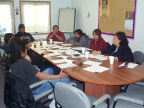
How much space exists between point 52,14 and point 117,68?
4954 mm

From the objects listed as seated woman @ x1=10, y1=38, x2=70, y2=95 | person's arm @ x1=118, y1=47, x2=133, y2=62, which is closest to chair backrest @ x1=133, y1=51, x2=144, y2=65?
person's arm @ x1=118, y1=47, x2=133, y2=62

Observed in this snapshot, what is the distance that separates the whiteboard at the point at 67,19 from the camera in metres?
6.33

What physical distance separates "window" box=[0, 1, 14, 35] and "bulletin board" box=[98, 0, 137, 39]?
11.0ft

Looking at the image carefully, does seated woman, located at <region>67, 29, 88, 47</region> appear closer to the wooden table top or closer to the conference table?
the conference table

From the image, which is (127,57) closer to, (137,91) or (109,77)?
(137,91)

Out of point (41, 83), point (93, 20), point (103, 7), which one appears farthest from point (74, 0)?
point (41, 83)

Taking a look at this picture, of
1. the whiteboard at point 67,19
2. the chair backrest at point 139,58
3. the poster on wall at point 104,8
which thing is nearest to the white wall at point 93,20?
the whiteboard at point 67,19

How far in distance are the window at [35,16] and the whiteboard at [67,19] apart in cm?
58

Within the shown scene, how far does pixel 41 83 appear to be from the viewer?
201 centimetres

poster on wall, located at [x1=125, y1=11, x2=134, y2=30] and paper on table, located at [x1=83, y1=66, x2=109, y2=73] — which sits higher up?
poster on wall, located at [x1=125, y1=11, x2=134, y2=30]

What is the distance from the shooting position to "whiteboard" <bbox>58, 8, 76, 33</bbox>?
6.33 m

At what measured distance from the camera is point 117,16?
4.22m

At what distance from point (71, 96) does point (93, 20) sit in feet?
14.3

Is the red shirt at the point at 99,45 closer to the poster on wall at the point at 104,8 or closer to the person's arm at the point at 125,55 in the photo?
the person's arm at the point at 125,55
